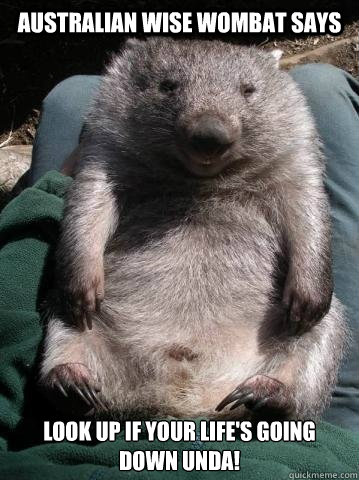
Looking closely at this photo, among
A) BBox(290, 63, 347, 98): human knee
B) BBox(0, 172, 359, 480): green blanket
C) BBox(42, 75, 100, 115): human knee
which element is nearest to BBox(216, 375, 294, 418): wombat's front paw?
BBox(0, 172, 359, 480): green blanket

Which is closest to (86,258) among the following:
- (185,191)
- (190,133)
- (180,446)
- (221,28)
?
(185,191)

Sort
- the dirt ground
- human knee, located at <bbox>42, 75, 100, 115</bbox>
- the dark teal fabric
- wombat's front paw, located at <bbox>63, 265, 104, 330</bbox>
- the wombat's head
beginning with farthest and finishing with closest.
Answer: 1. the dirt ground
2. human knee, located at <bbox>42, 75, 100, 115</bbox>
3. the dark teal fabric
4. wombat's front paw, located at <bbox>63, 265, 104, 330</bbox>
5. the wombat's head

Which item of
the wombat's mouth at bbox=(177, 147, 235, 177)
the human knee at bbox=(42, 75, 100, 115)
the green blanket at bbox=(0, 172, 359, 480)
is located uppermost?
the human knee at bbox=(42, 75, 100, 115)

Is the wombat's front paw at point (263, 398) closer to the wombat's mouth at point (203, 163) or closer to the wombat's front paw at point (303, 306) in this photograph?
the wombat's front paw at point (303, 306)

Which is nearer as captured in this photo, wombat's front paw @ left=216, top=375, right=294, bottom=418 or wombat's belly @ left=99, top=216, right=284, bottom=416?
wombat's front paw @ left=216, top=375, right=294, bottom=418

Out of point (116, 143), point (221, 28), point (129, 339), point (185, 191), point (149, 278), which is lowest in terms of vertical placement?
point (129, 339)

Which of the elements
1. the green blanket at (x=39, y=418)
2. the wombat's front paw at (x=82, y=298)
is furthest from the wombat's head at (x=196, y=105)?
the wombat's front paw at (x=82, y=298)

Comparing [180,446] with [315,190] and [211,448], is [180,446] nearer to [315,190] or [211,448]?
[211,448]

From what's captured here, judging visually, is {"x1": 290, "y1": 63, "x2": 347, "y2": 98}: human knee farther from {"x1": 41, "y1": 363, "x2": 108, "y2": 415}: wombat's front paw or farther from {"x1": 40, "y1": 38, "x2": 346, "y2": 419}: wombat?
{"x1": 41, "y1": 363, "x2": 108, "y2": 415}: wombat's front paw
